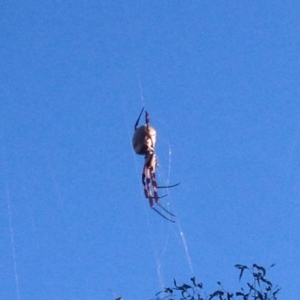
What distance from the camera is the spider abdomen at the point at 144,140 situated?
8219 mm

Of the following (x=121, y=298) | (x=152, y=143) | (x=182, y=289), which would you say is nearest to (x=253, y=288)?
(x=182, y=289)

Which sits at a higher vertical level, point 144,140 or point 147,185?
point 144,140

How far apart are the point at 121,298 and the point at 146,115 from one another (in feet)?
7.71

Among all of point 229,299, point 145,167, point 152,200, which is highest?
point 145,167

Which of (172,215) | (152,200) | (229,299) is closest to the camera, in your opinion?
(172,215)

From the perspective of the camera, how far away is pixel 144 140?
8.21 metres

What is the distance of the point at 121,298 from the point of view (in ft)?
26.4

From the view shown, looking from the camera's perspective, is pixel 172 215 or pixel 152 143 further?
pixel 152 143

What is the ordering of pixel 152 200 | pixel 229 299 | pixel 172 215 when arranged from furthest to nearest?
pixel 229 299, pixel 152 200, pixel 172 215

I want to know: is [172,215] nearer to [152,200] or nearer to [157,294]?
[152,200]

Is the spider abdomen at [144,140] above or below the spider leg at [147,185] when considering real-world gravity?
above

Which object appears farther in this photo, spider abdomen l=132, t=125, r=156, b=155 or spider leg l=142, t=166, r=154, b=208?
spider abdomen l=132, t=125, r=156, b=155

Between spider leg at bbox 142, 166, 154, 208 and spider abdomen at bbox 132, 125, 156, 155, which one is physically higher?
spider abdomen at bbox 132, 125, 156, 155

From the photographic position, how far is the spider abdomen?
8219 mm
